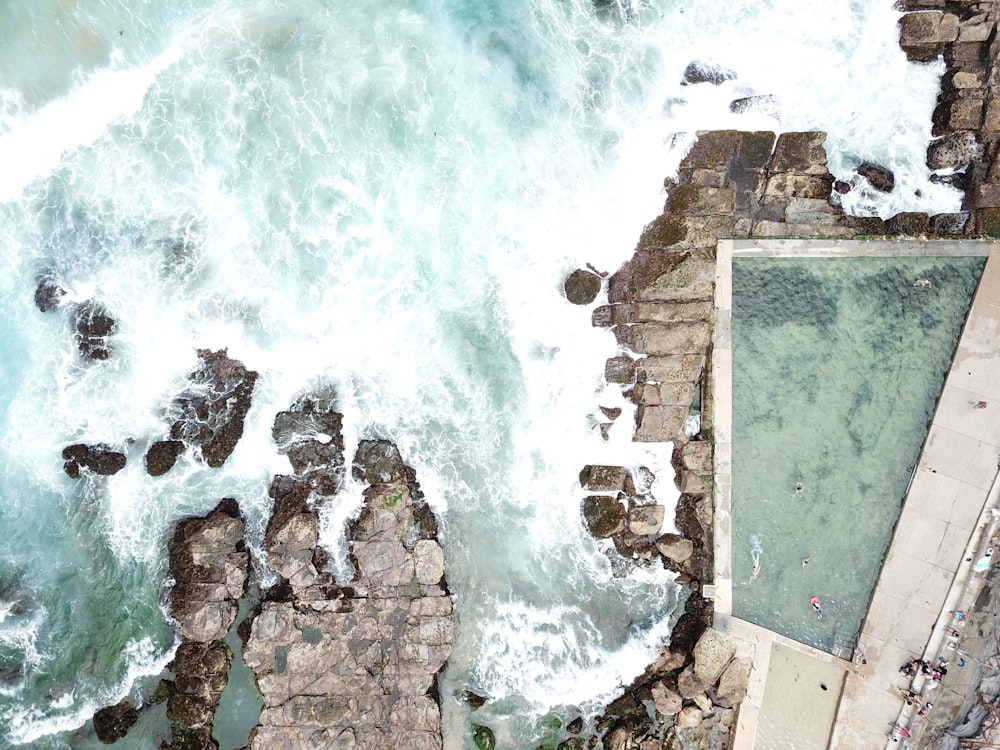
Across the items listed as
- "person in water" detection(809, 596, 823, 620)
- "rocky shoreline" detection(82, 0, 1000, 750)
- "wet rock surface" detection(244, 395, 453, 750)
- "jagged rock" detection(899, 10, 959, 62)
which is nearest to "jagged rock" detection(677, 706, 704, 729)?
"rocky shoreline" detection(82, 0, 1000, 750)

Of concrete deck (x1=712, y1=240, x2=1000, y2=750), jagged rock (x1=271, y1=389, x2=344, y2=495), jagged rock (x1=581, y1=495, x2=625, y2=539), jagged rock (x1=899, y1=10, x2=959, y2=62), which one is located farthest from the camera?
jagged rock (x1=581, y1=495, x2=625, y2=539)

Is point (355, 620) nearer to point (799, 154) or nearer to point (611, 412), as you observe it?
point (611, 412)

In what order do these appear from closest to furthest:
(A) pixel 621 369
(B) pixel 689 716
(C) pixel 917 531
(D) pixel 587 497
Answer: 1. (C) pixel 917 531
2. (B) pixel 689 716
3. (A) pixel 621 369
4. (D) pixel 587 497

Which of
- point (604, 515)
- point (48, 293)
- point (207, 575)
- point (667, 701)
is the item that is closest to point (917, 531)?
point (667, 701)

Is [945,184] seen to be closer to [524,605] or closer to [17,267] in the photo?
[524,605]

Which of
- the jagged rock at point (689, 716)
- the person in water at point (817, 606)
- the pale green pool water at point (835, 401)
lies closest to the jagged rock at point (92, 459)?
the jagged rock at point (689, 716)

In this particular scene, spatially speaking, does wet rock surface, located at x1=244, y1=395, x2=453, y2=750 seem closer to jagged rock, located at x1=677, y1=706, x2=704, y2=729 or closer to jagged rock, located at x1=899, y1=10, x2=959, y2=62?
jagged rock, located at x1=677, y1=706, x2=704, y2=729
